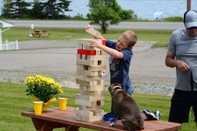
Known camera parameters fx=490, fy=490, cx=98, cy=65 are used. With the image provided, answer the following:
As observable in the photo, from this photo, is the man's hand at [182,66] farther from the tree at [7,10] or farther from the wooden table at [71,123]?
the tree at [7,10]

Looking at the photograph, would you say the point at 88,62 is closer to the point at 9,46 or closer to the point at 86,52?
the point at 86,52

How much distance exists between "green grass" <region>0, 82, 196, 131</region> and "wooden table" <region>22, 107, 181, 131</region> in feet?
4.21

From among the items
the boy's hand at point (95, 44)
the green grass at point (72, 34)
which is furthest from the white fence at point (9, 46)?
the boy's hand at point (95, 44)

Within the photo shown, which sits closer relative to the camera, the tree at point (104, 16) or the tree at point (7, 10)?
the tree at point (104, 16)

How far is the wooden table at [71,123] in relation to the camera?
532cm

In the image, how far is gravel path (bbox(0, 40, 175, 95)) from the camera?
541 inches

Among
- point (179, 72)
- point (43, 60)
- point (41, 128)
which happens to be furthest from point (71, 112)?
point (43, 60)

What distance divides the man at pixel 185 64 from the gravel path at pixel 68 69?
6333 millimetres

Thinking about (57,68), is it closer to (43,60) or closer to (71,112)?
(43,60)

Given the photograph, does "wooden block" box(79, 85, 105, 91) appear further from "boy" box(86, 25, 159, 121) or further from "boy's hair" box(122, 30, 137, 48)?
"boy's hair" box(122, 30, 137, 48)

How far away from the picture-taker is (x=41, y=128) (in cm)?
625

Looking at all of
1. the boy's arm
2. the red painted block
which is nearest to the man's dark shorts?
the boy's arm

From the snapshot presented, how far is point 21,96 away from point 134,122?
582cm

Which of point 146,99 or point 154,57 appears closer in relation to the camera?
point 146,99
